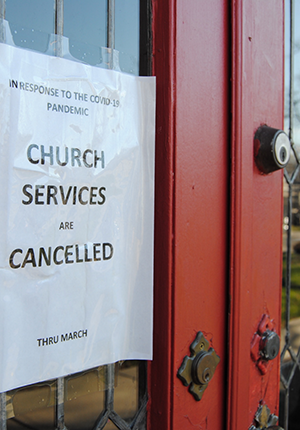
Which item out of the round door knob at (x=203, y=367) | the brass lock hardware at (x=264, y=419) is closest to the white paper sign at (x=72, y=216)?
the round door knob at (x=203, y=367)

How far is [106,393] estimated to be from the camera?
82 centimetres

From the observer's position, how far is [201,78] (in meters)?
0.86

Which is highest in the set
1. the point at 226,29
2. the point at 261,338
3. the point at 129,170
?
the point at 226,29

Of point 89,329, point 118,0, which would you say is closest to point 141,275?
point 89,329

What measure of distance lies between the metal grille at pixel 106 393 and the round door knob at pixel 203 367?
Result: 0.12 metres

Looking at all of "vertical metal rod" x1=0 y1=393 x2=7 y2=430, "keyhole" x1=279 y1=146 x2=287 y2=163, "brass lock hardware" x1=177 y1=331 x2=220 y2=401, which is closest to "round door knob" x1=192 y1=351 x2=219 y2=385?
"brass lock hardware" x1=177 y1=331 x2=220 y2=401

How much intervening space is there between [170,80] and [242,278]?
0.52 metres

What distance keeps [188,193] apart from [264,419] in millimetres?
720

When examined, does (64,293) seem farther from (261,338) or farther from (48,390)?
(261,338)

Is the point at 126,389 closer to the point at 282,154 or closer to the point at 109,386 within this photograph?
the point at 109,386

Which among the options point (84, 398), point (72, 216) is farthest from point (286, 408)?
point (72, 216)

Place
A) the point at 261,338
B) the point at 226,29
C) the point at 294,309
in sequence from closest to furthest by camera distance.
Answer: the point at 226,29, the point at 261,338, the point at 294,309

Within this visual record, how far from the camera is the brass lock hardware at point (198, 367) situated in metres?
0.85

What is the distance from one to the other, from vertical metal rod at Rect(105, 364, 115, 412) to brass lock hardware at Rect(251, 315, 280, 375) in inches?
16.0
